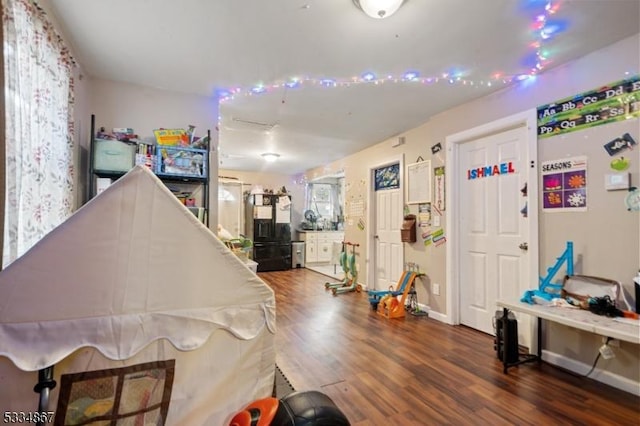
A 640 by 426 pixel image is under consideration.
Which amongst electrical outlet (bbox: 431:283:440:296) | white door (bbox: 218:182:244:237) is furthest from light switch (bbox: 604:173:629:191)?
white door (bbox: 218:182:244:237)

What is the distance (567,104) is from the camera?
91.9 inches

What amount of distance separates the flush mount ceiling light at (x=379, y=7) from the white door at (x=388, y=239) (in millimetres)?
2813

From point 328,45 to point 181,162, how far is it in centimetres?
161

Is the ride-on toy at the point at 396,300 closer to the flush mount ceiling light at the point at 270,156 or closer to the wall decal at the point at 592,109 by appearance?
the wall decal at the point at 592,109

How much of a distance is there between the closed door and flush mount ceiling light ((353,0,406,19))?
6.11 ft

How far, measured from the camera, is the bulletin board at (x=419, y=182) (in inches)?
146

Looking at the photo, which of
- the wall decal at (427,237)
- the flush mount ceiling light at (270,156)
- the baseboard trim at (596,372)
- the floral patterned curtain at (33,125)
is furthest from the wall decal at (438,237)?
the floral patterned curtain at (33,125)

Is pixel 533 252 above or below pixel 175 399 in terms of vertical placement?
above

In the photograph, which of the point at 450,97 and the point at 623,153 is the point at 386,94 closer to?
the point at 450,97

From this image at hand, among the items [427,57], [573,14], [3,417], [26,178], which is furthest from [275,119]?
[3,417]

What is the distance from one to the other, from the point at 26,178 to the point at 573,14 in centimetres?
318

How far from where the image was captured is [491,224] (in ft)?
10.00

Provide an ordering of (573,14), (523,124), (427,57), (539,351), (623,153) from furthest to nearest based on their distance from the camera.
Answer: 1. (523,124)
2. (539,351)
3. (427,57)
4. (623,153)
5. (573,14)

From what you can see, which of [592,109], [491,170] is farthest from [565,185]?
[491,170]
